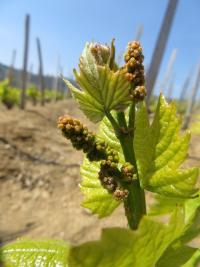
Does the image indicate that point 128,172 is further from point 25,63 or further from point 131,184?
point 25,63

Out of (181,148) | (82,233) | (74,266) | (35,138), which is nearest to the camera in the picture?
(74,266)

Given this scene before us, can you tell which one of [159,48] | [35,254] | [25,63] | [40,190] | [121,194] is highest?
[159,48]

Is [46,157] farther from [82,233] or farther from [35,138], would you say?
[82,233]

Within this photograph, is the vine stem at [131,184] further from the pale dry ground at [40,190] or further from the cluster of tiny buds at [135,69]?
the pale dry ground at [40,190]

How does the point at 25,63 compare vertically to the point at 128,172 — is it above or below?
below

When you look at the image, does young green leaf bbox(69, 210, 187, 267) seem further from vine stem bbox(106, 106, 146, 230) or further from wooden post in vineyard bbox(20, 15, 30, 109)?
wooden post in vineyard bbox(20, 15, 30, 109)

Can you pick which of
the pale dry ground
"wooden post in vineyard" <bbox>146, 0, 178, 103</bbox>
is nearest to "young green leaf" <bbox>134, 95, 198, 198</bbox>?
the pale dry ground

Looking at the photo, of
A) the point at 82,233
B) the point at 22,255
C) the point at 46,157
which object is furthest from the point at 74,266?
the point at 46,157

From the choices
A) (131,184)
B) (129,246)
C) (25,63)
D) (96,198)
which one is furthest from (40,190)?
(25,63)
